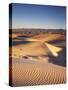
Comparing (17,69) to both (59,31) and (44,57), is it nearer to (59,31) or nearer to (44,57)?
(44,57)

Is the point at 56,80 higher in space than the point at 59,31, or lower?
lower

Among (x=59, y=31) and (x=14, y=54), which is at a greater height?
(x=59, y=31)

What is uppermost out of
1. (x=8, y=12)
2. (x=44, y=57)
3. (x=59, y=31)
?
(x=8, y=12)

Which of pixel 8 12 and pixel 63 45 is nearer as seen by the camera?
pixel 8 12

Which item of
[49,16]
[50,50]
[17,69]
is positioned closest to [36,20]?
[49,16]

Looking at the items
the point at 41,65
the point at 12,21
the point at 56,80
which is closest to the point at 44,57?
the point at 41,65

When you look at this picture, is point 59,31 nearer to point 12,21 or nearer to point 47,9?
point 47,9
